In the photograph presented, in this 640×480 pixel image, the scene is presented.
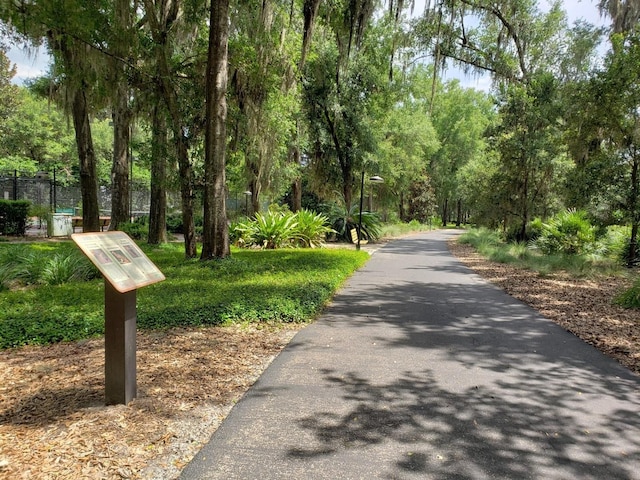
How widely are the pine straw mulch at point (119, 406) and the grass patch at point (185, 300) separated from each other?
1.36ft

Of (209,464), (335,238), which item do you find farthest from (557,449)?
(335,238)

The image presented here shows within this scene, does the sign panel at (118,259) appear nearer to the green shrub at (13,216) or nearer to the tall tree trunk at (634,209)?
the tall tree trunk at (634,209)

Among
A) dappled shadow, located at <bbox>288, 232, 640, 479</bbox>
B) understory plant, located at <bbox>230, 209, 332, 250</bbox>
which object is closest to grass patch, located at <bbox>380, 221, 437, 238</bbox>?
understory plant, located at <bbox>230, 209, 332, 250</bbox>

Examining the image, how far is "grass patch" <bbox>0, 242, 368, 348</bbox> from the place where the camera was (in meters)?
5.07

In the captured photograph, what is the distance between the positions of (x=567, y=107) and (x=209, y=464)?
14.9 meters

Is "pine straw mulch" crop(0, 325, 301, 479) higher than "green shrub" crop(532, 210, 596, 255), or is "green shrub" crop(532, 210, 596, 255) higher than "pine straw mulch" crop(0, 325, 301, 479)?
"green shrub" crop(532, 210, 596, 255)

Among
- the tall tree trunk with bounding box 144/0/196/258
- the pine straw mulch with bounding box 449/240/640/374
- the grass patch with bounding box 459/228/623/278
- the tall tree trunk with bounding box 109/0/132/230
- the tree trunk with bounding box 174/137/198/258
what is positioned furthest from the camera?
the grass patch with bounding box 459/228/623/278

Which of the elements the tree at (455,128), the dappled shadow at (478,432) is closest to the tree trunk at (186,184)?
the dappled shadow at (478,432)

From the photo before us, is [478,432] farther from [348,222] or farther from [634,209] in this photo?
[348,222]

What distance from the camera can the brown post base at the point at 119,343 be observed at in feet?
10.2

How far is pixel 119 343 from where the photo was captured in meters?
3.14

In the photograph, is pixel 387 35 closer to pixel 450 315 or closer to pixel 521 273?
pixel 521 273

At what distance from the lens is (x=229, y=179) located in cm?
1459

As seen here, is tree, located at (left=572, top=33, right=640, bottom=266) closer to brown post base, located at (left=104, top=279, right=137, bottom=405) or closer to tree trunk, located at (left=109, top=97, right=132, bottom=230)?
brown post base, located at (left=104, top=279, right=137, bottom=405)
